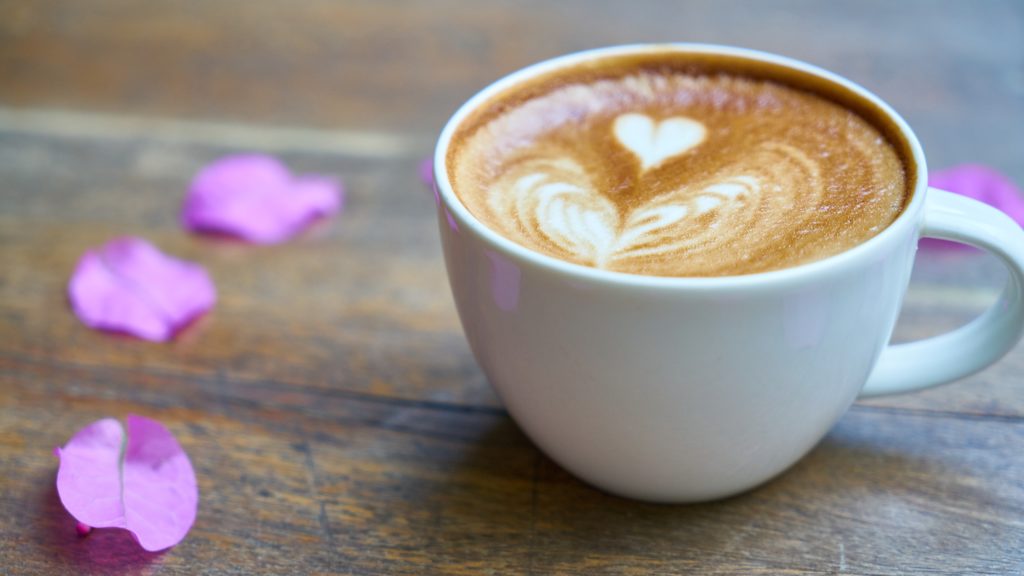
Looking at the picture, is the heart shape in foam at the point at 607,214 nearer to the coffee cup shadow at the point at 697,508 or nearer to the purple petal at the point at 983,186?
the coffee cup shadow at the point at 697,508

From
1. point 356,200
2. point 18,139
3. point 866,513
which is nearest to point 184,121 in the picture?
point 18,139

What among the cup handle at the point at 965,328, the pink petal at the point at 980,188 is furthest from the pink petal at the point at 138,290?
the pink petal at the point at 980,188

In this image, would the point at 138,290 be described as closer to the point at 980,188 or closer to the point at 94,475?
the point at 94,475

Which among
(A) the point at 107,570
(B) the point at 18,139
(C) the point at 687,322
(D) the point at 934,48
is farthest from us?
(D) the point at 934,48

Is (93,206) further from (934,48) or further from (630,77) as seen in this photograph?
(934,48)

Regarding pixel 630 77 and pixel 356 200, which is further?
pixel 356 200

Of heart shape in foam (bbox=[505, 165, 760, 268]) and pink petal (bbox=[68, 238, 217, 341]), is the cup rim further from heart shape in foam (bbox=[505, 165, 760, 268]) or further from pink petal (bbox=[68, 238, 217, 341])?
pink petal (bbox=[68, 238, 217, 341])

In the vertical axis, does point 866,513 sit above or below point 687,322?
below
